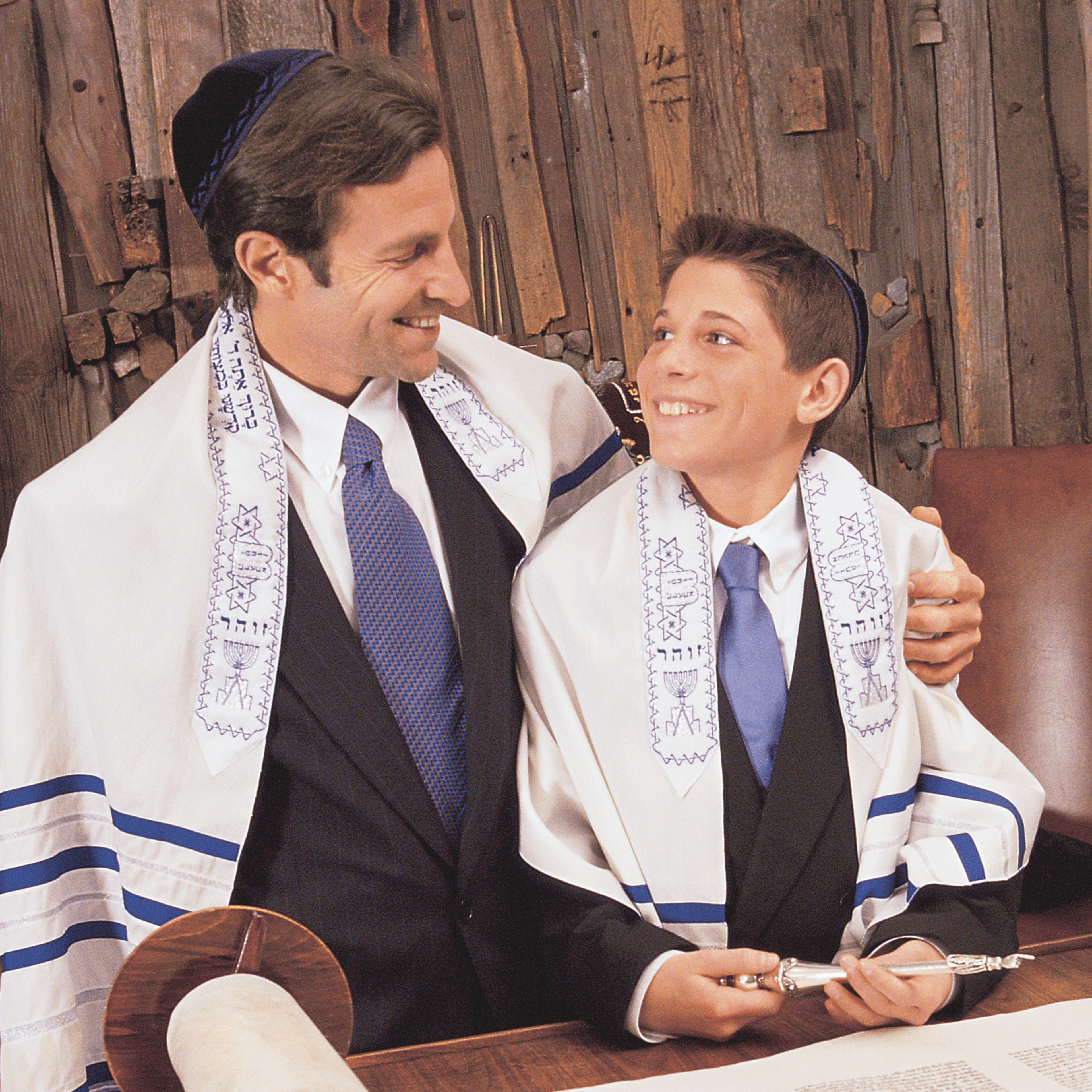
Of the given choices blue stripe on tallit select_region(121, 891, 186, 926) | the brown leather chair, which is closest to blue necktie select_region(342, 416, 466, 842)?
blue stripe on tallit select_region(121, 891, 186, 926)

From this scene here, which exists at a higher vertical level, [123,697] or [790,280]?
[790,280]

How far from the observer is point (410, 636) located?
1459 millimetres

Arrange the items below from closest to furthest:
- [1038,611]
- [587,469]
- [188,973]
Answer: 1. [188,973]
2. [587,469]
3. [1038,611]

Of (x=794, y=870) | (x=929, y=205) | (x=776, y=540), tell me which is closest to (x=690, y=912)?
(x=794, y=870)

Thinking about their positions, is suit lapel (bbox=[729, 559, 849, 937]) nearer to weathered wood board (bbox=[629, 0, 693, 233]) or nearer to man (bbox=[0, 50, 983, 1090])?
man (bbox=[0, 50, 983, 1090])

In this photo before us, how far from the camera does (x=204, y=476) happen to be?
1.40 meters

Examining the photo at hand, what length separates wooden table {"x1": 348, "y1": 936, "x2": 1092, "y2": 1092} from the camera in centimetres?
105

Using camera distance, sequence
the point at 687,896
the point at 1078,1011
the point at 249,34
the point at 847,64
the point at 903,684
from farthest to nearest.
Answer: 1. the point at 847,64
2. the point at 249,34
3. the point at 903,684
4. the point at 687,896
5. the point at 1078,1011

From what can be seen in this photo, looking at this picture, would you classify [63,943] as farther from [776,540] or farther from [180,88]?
[180,88]

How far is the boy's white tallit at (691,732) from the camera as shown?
4.34 feet

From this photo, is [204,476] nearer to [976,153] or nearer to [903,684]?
[903,684]

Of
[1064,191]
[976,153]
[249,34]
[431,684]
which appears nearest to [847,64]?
[976,153]

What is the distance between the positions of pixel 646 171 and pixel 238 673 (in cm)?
204

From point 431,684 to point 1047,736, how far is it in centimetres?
139
